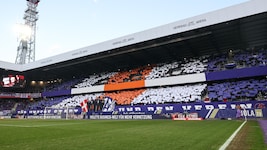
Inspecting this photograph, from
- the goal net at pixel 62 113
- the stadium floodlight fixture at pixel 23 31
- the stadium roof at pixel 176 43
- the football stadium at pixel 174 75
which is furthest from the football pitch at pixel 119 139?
the stadium floodlight fixture at pixel 23 31

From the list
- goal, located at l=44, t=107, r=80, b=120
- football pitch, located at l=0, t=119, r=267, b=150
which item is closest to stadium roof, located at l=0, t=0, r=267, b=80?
goal, located at l=44, t=107, r=80, b=120

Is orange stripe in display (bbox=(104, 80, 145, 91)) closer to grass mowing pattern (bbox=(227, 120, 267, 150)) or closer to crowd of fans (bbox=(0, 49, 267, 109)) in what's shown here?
crowd of fans (bbox=(0, 49, 267, 109))

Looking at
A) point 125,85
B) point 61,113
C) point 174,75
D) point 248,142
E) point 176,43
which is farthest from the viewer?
point 125,85

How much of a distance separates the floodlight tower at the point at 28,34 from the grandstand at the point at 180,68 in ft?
36.2

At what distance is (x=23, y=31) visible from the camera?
57438 millimetres

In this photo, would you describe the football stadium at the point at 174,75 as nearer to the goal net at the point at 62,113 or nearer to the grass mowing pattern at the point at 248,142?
the goal net at the point at 62,113

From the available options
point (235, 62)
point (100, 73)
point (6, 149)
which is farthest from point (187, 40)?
point (6, 149)

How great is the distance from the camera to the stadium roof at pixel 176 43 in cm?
2578

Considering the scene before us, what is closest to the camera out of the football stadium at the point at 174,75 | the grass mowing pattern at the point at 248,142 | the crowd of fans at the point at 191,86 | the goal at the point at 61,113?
the grass mowing pattern at the point at 248,142

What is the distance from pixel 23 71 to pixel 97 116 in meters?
27.4

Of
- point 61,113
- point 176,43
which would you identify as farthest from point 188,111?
point 61,113

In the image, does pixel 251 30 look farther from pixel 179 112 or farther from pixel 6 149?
pixel 6 149

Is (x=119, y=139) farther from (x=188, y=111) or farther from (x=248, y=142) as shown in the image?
(x=188, y=111)

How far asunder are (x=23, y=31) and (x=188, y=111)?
167ft
